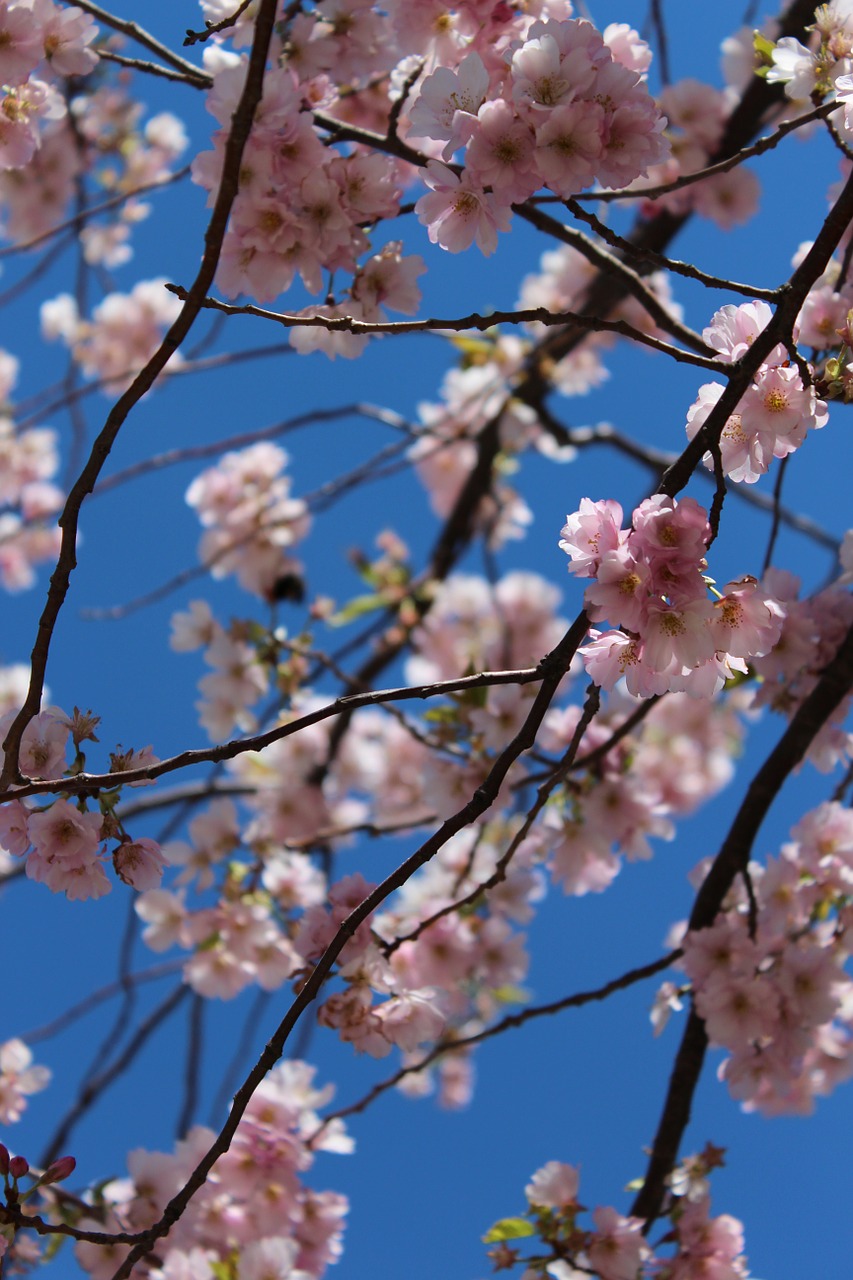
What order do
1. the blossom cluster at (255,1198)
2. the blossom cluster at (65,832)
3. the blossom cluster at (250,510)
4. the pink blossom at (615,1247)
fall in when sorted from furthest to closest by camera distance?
the blossom cluster at (250,510)
the blossom cluster at (255,1198)
the pink blossom at (615,1247)
the blossom cluster at (65,832)

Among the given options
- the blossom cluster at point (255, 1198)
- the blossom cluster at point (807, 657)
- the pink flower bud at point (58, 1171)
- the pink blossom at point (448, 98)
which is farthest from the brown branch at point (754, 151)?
the blossom cluster at point (255, 1198)

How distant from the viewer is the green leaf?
1815 mm

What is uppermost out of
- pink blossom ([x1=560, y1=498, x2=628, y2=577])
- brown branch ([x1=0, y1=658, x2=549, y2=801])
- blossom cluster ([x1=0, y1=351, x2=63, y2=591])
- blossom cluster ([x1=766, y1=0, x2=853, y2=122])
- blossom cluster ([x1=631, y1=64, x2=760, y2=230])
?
blossom cluster ([x1=0, y1=351, x2=63, y2=591])

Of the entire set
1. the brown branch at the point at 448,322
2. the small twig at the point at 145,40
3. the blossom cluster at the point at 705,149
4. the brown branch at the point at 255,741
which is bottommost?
the brown branch at the point at 255,741

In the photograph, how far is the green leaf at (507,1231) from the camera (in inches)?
71.5

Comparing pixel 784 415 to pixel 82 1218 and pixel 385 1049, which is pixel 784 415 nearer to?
pixel 385 1049

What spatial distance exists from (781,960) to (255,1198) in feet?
A: 3.53

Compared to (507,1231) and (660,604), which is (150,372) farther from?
(507,1231)

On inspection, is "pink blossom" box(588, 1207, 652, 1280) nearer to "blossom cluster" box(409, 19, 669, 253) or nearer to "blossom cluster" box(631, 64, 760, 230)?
"blossom cluster" box(409, 19, 669, 253)

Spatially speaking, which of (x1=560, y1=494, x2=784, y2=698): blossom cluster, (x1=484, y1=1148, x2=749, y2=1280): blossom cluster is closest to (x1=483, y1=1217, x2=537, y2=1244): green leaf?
(x1=484, y1=1148, x2=749, y2=1280): blossom cluster

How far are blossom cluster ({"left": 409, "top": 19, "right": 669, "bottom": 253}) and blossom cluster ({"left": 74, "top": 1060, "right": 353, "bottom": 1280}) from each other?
5.31 ft

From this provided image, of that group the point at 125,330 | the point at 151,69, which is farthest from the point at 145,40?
the point at 125,330

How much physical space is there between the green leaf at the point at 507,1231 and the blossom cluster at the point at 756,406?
4.14 ft

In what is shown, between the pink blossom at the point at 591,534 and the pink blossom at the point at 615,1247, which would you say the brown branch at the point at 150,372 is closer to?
the pink blossom at the point at 591,534
